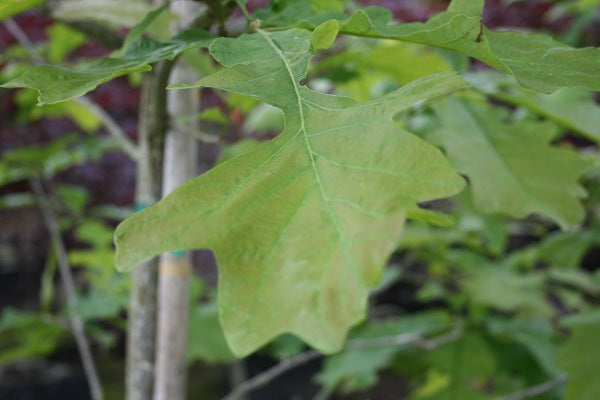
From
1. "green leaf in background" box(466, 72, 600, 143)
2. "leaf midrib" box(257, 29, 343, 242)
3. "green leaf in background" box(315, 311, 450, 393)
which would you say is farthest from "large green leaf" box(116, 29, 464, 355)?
"green leaf in background" box(315, 311, 450, 393)

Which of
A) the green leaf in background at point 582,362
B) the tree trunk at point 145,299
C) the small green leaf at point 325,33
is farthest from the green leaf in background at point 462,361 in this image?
the small green leaf at point 325,33

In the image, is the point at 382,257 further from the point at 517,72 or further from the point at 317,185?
the point at 517,72

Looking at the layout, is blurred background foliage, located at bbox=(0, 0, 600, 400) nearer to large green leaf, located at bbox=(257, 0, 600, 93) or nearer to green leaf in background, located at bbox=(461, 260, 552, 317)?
green leaf in background, located at bbox=(461, 260, 552, 317)

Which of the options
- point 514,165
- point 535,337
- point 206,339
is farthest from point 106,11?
point 535,337

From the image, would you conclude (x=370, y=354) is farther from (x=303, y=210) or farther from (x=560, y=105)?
(x=303, y=210)

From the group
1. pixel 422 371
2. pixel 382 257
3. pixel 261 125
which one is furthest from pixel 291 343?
pixel 382 257

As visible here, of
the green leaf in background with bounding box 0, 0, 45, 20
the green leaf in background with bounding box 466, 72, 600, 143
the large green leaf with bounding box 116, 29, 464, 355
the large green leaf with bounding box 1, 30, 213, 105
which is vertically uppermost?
the green leaf in background with bounding box 0, 0, 45, 20

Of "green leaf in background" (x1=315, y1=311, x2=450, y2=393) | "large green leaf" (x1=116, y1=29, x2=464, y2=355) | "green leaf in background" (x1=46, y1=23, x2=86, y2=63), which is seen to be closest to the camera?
"large green leaf" (x1=116, y1=29, x2=464, y2=355)

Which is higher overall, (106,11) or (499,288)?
(106,11)
